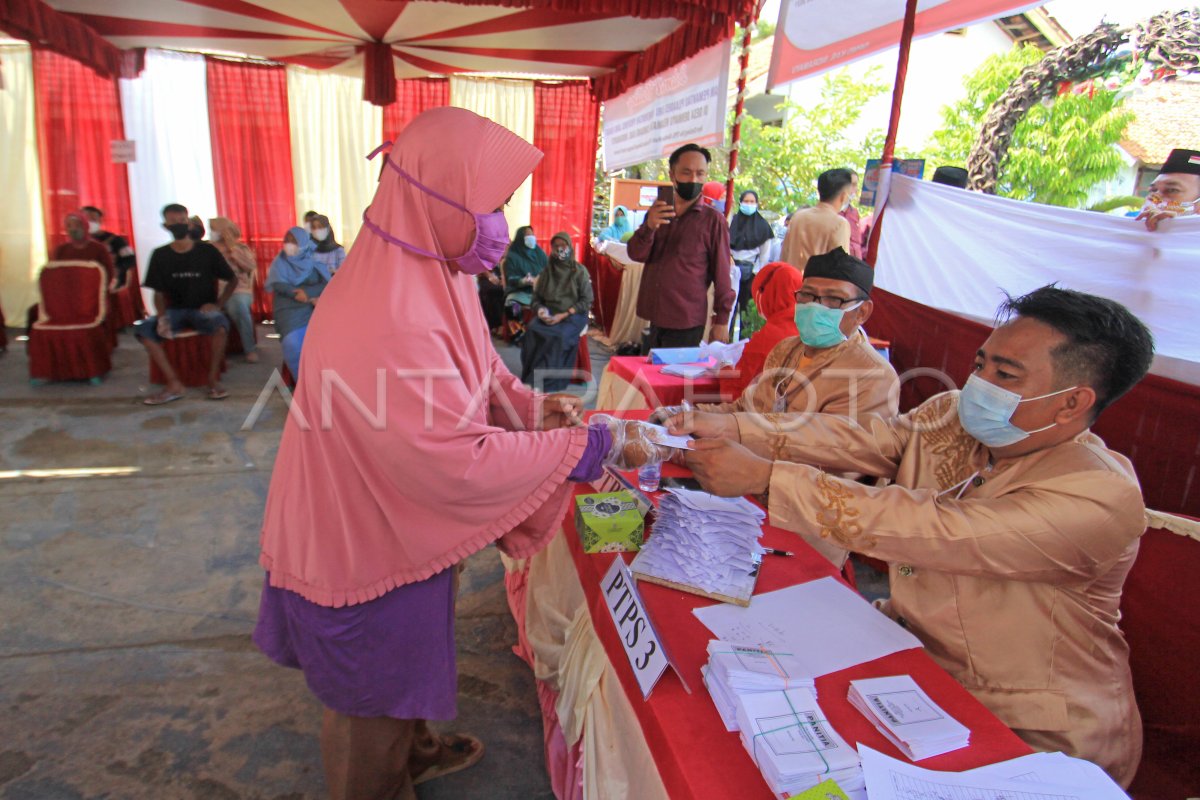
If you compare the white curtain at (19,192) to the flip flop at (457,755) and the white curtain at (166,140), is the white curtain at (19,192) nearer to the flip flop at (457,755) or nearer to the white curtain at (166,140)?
the white curtain at (166,140)

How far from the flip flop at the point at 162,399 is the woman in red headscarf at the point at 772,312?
16.4 feet

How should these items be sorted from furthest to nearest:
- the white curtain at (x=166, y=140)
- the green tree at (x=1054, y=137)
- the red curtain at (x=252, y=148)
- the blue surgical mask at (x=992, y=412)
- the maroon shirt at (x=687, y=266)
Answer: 1. the green tree at (x=1054, y=137)
2. the red curtain at (x=252, y=148)
3. the white curtain at (x=166, y=140)
4. the maroon shirt at (x=687, y=266)
5. the blue surgical mask at (x=992, y=412)

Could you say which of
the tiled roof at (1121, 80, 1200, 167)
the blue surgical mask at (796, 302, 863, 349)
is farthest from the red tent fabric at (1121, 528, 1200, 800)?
the tiled roof at (1121, 80, 1200, 167)

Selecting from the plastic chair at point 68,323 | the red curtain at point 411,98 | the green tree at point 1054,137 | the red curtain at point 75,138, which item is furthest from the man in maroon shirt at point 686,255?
the green tree at point 1054,137

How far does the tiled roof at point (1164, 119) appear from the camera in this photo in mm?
15977

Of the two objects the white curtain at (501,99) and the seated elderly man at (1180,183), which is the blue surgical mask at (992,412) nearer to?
the seated elderly man at (1180,183)

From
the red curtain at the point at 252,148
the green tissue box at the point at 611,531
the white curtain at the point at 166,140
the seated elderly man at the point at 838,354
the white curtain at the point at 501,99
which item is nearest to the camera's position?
the green tissue box at the point at 611,531

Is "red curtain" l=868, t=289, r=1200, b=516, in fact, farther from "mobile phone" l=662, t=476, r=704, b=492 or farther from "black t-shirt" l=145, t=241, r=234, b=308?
"black t-shirt" l=145, t=241, r=234, b=308

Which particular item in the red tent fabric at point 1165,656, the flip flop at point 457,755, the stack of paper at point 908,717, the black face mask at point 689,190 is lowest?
the flip flop at point 457,755

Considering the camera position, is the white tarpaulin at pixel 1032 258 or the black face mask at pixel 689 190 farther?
the black face mask at pixel 689 190

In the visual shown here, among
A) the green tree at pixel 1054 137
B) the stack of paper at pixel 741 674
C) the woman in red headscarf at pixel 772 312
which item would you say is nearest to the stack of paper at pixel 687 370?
the woman in red headscarf at pixel 772 312

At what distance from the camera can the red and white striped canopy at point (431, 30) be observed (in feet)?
17.6

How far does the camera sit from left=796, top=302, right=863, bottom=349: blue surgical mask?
237 cm

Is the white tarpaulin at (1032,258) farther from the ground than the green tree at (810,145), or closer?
closer
